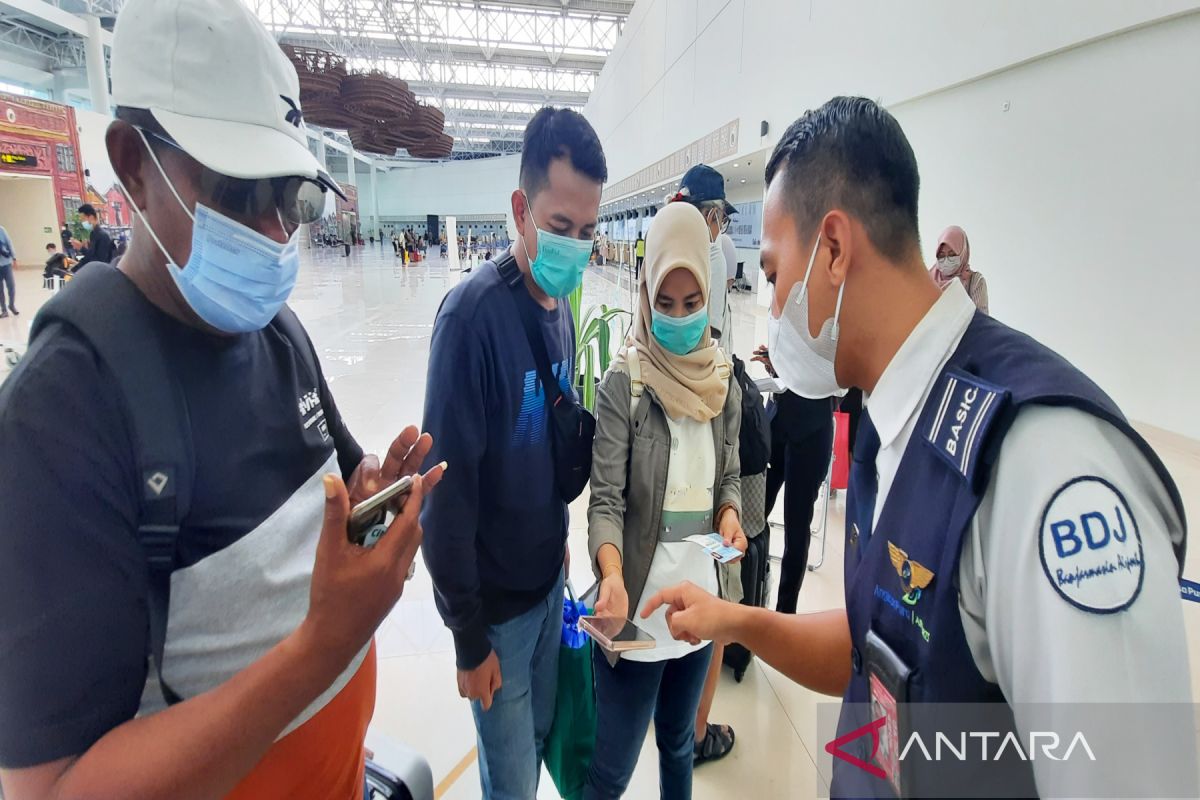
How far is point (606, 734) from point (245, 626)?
1.00 m

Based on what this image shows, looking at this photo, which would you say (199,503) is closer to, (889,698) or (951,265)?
(889,698)

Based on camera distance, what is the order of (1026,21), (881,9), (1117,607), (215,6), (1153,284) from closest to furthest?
(1117,607) → (215,6) → (1153,284) → (1026,21) → (881,9)

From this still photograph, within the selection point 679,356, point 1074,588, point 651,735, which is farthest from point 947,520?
point 651,735

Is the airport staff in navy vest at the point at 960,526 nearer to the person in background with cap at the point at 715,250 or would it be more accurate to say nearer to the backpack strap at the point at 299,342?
the backpack strap at the point at 299,342

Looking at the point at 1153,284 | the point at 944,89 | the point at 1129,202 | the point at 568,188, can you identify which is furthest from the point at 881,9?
the point at 568,188

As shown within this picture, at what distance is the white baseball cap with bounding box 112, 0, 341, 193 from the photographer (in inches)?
30.0

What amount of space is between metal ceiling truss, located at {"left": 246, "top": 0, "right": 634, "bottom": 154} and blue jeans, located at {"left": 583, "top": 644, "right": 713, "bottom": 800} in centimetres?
2230

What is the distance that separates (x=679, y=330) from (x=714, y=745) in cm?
149

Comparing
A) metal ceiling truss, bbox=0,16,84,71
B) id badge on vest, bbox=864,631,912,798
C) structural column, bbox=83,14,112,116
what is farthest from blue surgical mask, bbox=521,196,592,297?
metal ceiling truss, bbox=0,16,84,71

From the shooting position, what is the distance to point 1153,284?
394 centimetres

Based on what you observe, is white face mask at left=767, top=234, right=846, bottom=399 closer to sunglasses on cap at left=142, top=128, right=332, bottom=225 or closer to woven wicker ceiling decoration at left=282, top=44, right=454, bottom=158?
sunglasses on cap at left=142, top=128, right=332, bottom=225

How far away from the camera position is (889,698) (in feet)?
2.33

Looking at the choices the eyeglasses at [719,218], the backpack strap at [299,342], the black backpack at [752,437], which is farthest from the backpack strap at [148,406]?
the eyeglasses at [719,218]

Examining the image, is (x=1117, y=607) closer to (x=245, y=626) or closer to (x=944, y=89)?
(x=245, y=626)
